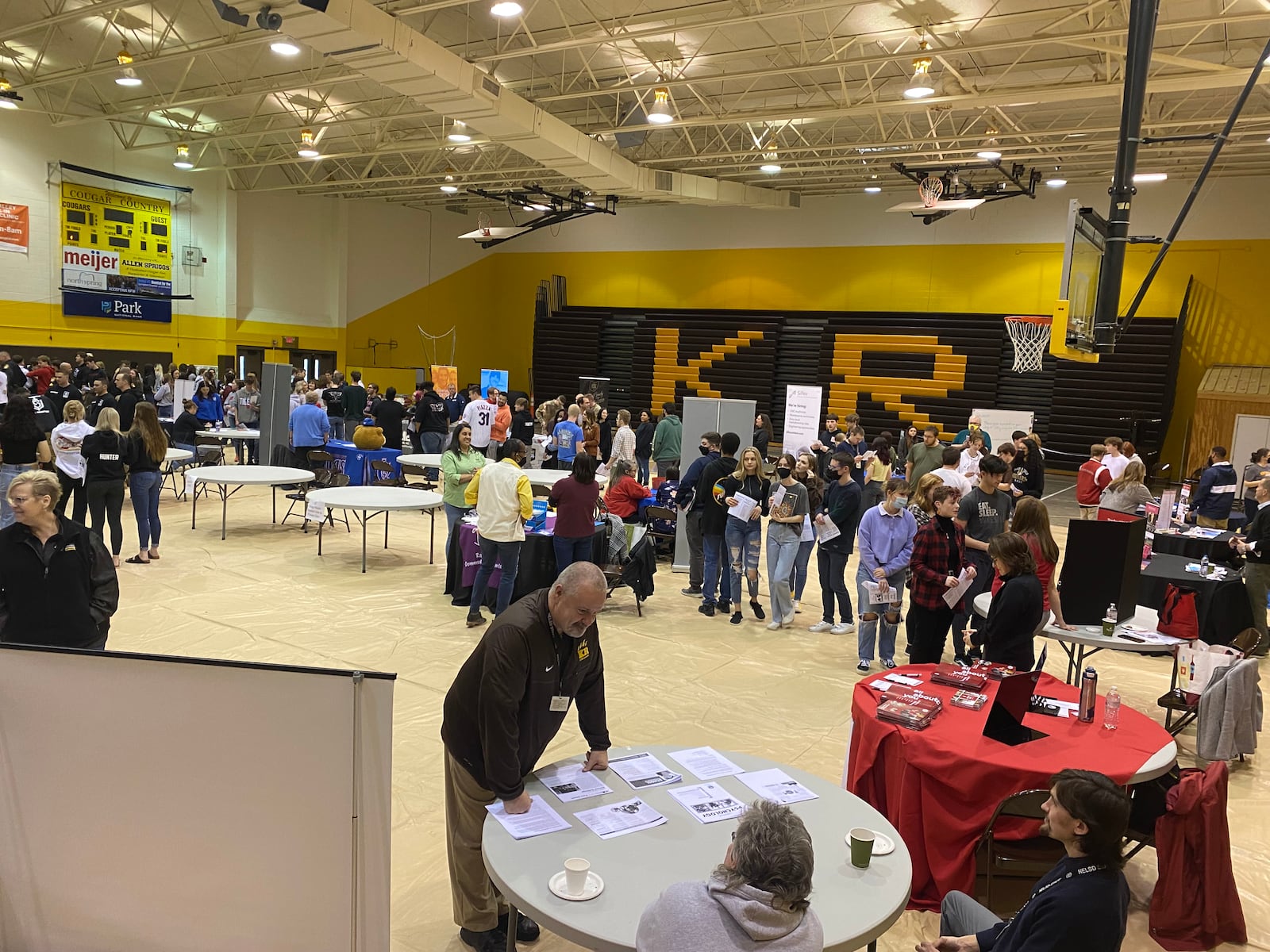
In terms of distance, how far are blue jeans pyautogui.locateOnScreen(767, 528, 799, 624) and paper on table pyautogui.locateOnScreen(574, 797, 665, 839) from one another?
4516 mm

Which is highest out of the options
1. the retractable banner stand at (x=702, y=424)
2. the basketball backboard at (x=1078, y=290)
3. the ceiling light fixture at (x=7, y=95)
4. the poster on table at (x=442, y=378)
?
the ceiling light fixture at (x=7, y=95)

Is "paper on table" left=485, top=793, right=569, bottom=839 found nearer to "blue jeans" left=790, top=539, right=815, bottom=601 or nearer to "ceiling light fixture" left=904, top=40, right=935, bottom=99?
"blue jeans" left=790, top=539, right=815, bottom=601

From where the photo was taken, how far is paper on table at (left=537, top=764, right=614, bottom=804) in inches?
109

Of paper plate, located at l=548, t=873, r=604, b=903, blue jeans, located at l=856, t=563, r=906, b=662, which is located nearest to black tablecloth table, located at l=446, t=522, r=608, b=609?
blue jeans, located at l=856, t=563, r=906, b=662

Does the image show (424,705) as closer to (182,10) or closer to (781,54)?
(781,54)

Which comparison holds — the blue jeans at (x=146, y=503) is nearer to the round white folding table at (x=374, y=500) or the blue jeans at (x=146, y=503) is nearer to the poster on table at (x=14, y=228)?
the round white folding table at (x=374, y=500)

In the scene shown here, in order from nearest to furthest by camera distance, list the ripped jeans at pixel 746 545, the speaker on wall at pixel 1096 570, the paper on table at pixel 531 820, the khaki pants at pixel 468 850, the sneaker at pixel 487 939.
A: the paper on table at pixel 531 820 < the khaki pants at pixel 468 850 < the sneaker at pixel 487 939 < the speaker on wall at pixel 1096 570 < the ripped jeans at pixel 746 545

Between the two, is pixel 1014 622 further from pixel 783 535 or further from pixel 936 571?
pixel 783 535

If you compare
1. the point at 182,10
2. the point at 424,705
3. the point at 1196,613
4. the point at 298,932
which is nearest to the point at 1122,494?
the point at 1196,613

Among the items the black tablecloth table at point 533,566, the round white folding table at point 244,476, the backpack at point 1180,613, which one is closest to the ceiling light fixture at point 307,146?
the round white folding table at point 244,476

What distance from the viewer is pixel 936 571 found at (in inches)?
201

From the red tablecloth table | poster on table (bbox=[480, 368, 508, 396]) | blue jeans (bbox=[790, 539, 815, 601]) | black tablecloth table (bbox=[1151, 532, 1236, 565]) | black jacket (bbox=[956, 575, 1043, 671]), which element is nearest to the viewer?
the red tablecloth table

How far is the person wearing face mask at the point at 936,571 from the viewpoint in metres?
5.12

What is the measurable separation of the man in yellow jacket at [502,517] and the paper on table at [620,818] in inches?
151
